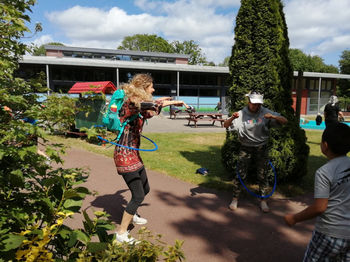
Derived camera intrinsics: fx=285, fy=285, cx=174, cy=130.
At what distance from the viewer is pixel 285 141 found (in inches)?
235

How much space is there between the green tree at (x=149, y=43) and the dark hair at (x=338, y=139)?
8941 centimetres

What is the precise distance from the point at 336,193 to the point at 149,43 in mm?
91276

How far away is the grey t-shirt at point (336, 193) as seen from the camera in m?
2.12

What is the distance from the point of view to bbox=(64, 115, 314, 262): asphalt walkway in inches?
142

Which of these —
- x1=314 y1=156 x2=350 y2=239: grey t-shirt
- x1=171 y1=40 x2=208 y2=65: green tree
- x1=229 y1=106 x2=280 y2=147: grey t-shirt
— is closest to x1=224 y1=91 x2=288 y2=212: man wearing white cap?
x1=229 y1=106 x2=280 y2=147: grey t-shirt

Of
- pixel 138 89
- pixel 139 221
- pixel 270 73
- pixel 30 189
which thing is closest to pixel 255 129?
pixel 270 73

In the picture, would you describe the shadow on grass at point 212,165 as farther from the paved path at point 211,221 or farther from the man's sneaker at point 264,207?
the man's sneaker at point 264,207

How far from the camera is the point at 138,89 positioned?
3.53 m

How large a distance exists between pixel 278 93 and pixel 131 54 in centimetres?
4686

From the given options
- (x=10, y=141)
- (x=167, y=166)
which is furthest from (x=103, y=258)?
(x=167, y=166)

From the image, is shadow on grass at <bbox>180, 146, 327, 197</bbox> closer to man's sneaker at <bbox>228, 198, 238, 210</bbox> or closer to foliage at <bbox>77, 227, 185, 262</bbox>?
man's sneaker at <bbox>228, 198, 238, 210</bbox>

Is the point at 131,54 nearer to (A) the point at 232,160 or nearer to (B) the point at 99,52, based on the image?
(B) the point at 99,52

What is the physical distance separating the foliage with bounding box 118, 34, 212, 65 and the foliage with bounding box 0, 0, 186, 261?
281 ft

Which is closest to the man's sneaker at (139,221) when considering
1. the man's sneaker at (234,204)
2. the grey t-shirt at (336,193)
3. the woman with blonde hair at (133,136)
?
the woman with blonde hair at (133,136)
